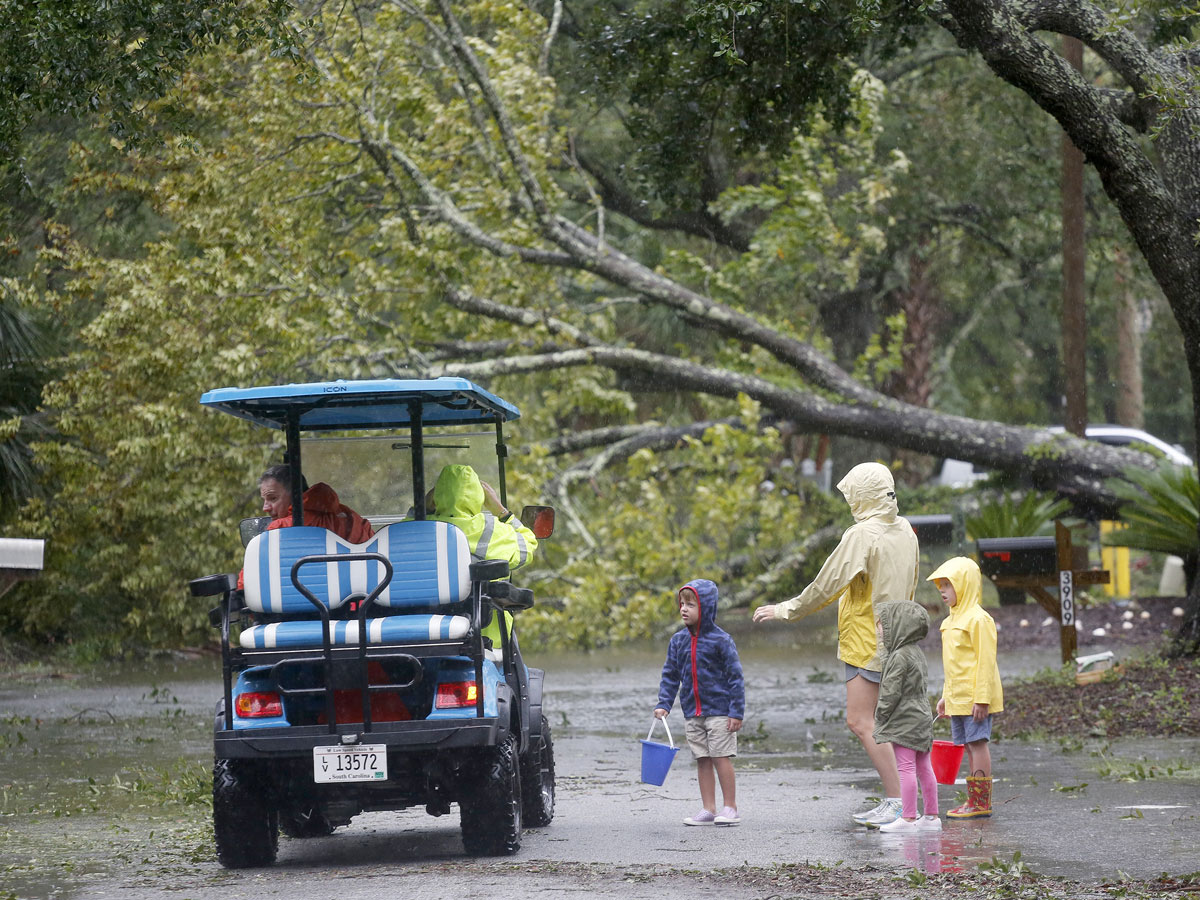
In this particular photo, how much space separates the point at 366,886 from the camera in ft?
20.6

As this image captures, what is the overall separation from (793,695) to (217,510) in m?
6.76

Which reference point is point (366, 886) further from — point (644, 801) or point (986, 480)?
point (986, 480)

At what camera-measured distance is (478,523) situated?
24.7 ft

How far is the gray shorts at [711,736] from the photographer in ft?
25.3

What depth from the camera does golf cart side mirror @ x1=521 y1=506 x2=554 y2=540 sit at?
7.72 m

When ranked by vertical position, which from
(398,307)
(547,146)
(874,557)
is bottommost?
(874,557)

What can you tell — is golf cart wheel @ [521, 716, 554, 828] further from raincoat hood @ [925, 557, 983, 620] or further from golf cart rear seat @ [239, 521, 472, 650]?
raincoat hood @ [925, 557, 983, 620]

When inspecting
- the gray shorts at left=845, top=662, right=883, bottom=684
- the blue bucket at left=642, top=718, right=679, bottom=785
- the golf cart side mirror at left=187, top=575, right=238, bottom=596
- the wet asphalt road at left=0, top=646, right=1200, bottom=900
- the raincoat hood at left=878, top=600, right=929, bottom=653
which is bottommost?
the wet asphalt road at left=0, top=646, right=1200, bottom=900

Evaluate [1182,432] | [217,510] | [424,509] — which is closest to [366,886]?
A: [424,509]

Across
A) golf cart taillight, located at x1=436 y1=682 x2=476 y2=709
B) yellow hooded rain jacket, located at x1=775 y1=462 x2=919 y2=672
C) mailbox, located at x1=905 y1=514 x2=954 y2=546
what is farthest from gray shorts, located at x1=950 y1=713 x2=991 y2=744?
mailbox, located at x1=905 y1=514 x2=954 y2=546

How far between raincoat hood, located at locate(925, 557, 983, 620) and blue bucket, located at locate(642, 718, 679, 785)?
1548 mm

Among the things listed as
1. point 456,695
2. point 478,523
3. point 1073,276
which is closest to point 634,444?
point 1073,276

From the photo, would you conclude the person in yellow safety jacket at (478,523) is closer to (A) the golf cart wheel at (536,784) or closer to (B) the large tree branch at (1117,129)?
(A) the golf cart wheel at (536,784)

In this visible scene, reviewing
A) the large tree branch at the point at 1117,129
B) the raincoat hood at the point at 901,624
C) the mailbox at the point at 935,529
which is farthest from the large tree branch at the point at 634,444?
the raincoat hood at the point at 901,624
